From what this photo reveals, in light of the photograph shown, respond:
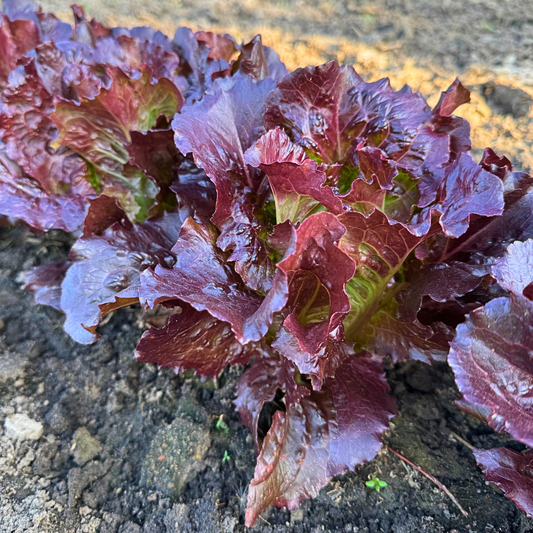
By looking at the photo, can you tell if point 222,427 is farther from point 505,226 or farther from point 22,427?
point 505,226

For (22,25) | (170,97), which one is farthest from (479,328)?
(22,25)

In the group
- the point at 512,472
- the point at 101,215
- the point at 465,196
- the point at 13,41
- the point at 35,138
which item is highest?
the point at 13,41

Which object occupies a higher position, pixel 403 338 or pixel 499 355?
pixel 499 355

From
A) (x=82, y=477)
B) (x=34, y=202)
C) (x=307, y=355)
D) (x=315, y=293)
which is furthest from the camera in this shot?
(x=34, y=202)

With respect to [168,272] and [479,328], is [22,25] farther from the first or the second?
[479,328]

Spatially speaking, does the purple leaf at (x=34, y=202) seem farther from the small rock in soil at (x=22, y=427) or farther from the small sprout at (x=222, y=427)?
the small sprout at (x=222, y=427)

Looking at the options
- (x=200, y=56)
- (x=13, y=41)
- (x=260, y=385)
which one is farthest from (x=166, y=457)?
(x=13, y=41)

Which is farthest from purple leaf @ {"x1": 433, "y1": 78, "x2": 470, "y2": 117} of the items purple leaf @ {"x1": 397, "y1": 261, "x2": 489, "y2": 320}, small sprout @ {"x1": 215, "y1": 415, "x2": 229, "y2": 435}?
small sprout @ {"x1": 215, "y1": 415, "x2": 229, "y2": 435}
